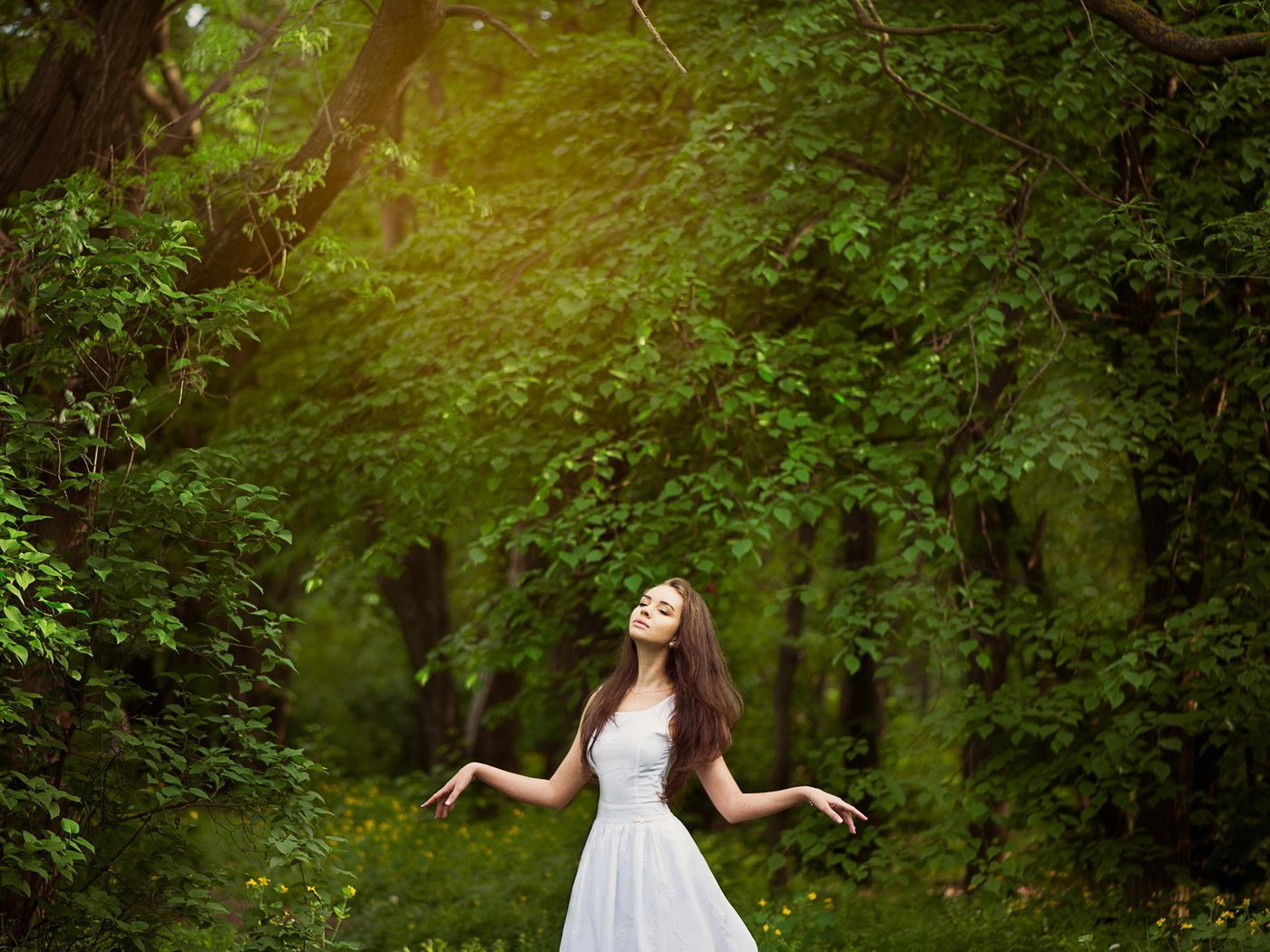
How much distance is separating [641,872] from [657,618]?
0.85 metres

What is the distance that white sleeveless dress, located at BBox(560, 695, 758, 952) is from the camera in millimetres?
4070

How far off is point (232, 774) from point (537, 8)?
31.6ft

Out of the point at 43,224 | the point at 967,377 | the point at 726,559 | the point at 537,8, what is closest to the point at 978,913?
the point at 726,559

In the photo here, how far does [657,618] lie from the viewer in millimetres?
4438

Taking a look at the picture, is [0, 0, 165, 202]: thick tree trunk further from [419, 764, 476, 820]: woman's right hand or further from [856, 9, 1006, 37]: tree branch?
[419, 764, 476, 820]: woman's right hand

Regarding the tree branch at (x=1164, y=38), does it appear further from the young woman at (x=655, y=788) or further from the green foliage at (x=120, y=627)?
the green foliage at (x=120, y=627)

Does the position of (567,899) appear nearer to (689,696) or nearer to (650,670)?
(650,670)

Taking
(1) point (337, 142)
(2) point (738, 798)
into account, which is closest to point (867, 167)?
(1) point (337, 142)

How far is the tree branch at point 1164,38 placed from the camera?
639cm

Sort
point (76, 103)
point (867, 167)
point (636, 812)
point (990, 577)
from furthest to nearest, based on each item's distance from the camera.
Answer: point (990, 577)
point (867, 167)
point (76, 103)
point (636, 812)

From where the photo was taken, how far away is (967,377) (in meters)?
7.50

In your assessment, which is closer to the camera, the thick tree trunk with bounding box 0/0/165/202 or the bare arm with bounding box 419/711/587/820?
the bare arm with bounding box 419/711/587/820

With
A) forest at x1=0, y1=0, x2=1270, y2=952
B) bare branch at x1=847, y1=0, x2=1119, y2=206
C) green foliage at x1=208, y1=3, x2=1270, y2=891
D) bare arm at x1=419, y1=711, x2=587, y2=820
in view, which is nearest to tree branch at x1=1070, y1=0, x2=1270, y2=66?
forest at x1=0, y1=0, x2=1270, y2=952

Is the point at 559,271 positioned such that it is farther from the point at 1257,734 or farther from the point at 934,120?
the point at 1257,734
